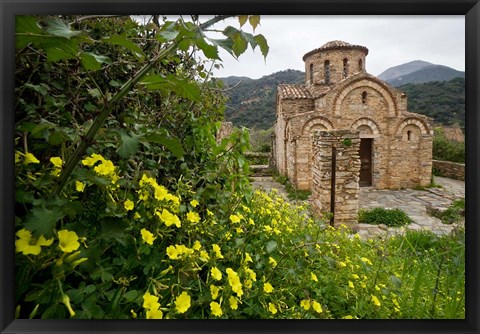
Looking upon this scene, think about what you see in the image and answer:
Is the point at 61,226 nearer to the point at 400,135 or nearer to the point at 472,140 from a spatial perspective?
the point at 472,140

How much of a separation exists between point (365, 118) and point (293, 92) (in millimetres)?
3357

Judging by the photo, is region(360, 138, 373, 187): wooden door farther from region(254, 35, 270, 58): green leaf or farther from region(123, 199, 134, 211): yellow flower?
region(123, 199, 134, 211): yellow flower

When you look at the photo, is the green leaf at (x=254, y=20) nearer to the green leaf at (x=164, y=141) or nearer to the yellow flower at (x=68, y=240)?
the green leaf at (x=164, y=141)

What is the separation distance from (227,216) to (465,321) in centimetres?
111

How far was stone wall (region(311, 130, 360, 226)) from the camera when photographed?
571cm

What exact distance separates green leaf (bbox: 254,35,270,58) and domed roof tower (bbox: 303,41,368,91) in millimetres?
12113

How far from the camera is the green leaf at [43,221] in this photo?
72 cm

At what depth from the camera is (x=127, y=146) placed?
0.78 metres

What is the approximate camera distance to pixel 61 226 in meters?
0.87

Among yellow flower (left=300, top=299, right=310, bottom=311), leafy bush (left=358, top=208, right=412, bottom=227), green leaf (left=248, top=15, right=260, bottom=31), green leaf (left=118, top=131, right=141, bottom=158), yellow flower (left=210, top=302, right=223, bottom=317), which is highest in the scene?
green leaf (left=248, top=15, right=260, bottom=31)

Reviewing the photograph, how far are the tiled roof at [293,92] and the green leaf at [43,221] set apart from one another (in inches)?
475

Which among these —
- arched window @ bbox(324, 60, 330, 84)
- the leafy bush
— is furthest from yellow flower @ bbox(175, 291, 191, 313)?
arched window @ bbox(324, 60, 330, 84)
